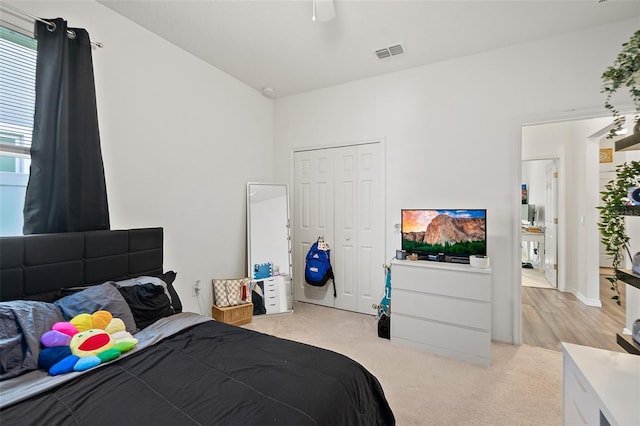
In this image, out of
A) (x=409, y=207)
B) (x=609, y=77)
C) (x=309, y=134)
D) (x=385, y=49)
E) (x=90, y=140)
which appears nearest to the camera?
(x=609, y=77)

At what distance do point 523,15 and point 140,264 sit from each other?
380cm

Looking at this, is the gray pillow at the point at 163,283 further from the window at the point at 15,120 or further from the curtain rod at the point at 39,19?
the curtain rod at the point at 39,19

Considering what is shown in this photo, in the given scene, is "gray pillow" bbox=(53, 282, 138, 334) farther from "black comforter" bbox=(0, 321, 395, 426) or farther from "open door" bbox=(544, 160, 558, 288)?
"open door" bbox=(544, 160, 558, 288)

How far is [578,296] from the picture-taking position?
3.94m

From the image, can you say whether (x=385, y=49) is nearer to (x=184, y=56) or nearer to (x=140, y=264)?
(x=184, y=56)

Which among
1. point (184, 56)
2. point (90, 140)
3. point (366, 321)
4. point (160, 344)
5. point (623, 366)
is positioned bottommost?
point (366, 321)

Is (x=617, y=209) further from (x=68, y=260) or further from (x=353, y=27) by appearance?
(x=68, y=260)

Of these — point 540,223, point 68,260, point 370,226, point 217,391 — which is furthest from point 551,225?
point 68,260

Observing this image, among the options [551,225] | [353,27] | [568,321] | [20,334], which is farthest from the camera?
[551,225]

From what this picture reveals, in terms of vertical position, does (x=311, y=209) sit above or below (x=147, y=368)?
above

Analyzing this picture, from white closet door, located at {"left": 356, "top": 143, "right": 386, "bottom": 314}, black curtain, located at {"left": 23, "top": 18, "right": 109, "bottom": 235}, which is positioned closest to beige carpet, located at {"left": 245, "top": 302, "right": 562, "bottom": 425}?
white closet door, located at {"left": 356, "top": 143, "right": 386, "bottom": 314}

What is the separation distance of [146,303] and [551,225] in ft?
19.1

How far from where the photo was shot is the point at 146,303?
6.08ft

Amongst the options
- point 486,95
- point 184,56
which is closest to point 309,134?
point 184,56
